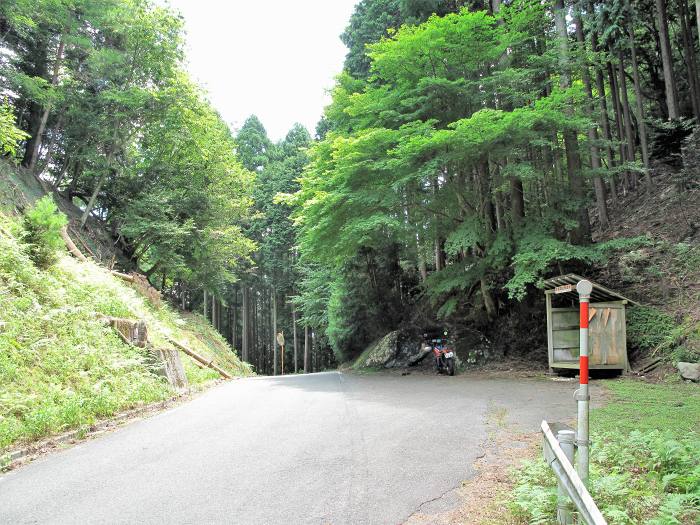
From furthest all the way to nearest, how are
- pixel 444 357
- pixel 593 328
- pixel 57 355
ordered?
pixel 444 357 < pixel 593 328 < pixel 57 355

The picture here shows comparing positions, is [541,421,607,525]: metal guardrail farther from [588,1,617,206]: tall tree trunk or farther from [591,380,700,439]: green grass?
[588,1,617,206]: tall tree trunk

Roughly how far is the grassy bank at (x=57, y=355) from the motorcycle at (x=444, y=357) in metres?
8.23

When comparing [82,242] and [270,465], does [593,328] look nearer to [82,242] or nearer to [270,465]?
[270,465]

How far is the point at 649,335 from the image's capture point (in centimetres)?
1216

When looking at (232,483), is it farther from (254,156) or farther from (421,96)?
(254,156)

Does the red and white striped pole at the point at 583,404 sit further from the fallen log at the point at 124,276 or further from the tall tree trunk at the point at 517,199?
the fallen log at the point at 124,276

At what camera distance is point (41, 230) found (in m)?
11.1

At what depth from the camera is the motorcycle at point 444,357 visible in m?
15.0

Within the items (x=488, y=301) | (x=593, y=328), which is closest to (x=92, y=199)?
(x=488, y=301)

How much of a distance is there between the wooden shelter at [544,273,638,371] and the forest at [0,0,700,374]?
97cm

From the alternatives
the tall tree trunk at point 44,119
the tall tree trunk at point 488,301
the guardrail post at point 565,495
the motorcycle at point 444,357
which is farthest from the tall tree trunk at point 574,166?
the tall tree trunk at point 44,119

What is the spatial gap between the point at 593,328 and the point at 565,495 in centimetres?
1024

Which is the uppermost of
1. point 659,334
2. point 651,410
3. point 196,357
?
point 659,334

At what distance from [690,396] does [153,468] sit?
27.9ft
